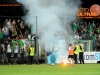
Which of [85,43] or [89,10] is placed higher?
[89,10]

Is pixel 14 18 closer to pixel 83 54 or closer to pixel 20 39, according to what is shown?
pixel 20 39

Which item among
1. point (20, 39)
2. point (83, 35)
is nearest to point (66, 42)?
point (83, 35)

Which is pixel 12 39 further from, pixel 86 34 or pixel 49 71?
pixel 49 71

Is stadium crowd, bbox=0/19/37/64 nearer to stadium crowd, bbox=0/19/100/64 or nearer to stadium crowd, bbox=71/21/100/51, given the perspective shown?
stadium crowd, bbox=0/19/100/64

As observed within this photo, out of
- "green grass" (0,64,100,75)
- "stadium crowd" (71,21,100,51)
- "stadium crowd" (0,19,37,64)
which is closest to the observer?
"green grass" (0,64,100,75)

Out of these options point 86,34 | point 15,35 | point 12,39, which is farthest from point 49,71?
point 86,34

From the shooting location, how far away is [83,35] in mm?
31125

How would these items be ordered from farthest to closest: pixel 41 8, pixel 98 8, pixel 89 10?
pixel 89 10
pixel 98 8
pixel 41 8

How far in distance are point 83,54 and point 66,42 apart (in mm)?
2250

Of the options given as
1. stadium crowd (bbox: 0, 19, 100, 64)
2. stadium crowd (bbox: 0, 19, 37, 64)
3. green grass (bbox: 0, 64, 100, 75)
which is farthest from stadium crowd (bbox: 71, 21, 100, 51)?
green grass (bbox: 0, 64, 100, 75)

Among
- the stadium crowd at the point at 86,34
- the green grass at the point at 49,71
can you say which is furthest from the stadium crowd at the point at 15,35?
the green grass at the point at 49,71

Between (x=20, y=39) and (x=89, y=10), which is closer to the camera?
(x=20, y=39)

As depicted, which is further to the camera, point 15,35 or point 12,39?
point 15,35

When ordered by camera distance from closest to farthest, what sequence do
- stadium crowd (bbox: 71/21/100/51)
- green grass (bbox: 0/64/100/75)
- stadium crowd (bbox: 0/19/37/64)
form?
green grass (bbox: 0/64/100/75)
stadium crowd (bbox: 0/19/37/64)
stadium crowd (bbox: 71/21/100/51)
